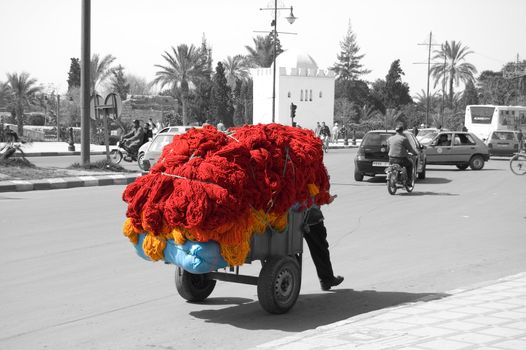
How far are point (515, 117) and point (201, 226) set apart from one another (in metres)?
54.7

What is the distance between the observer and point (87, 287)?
8195 millimetres

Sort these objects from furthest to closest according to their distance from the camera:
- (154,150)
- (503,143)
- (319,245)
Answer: (503,143)
(154,150)
(319,245)

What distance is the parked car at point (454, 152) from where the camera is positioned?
32062 mm

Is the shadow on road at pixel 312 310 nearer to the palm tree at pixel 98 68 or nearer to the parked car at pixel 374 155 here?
the parked car at pixel 374 155

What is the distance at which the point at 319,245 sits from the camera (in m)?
7.79

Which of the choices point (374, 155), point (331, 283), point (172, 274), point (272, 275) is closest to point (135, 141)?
point (374, 155)

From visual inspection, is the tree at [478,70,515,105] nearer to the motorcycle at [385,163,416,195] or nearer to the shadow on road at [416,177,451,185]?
the shadow on road at [416,177,451,185]

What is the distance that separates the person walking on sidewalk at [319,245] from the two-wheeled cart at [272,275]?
0.16 meters

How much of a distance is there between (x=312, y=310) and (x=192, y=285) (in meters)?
1.11

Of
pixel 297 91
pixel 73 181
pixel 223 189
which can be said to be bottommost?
pixel 73 181

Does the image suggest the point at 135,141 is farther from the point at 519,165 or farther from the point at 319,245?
the point at 319,245

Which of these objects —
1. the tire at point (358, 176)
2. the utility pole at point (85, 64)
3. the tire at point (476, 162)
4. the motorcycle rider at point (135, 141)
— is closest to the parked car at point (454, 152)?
the tire at point (476, 162)

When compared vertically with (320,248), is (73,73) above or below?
above

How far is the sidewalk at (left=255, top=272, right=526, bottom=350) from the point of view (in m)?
5.48
